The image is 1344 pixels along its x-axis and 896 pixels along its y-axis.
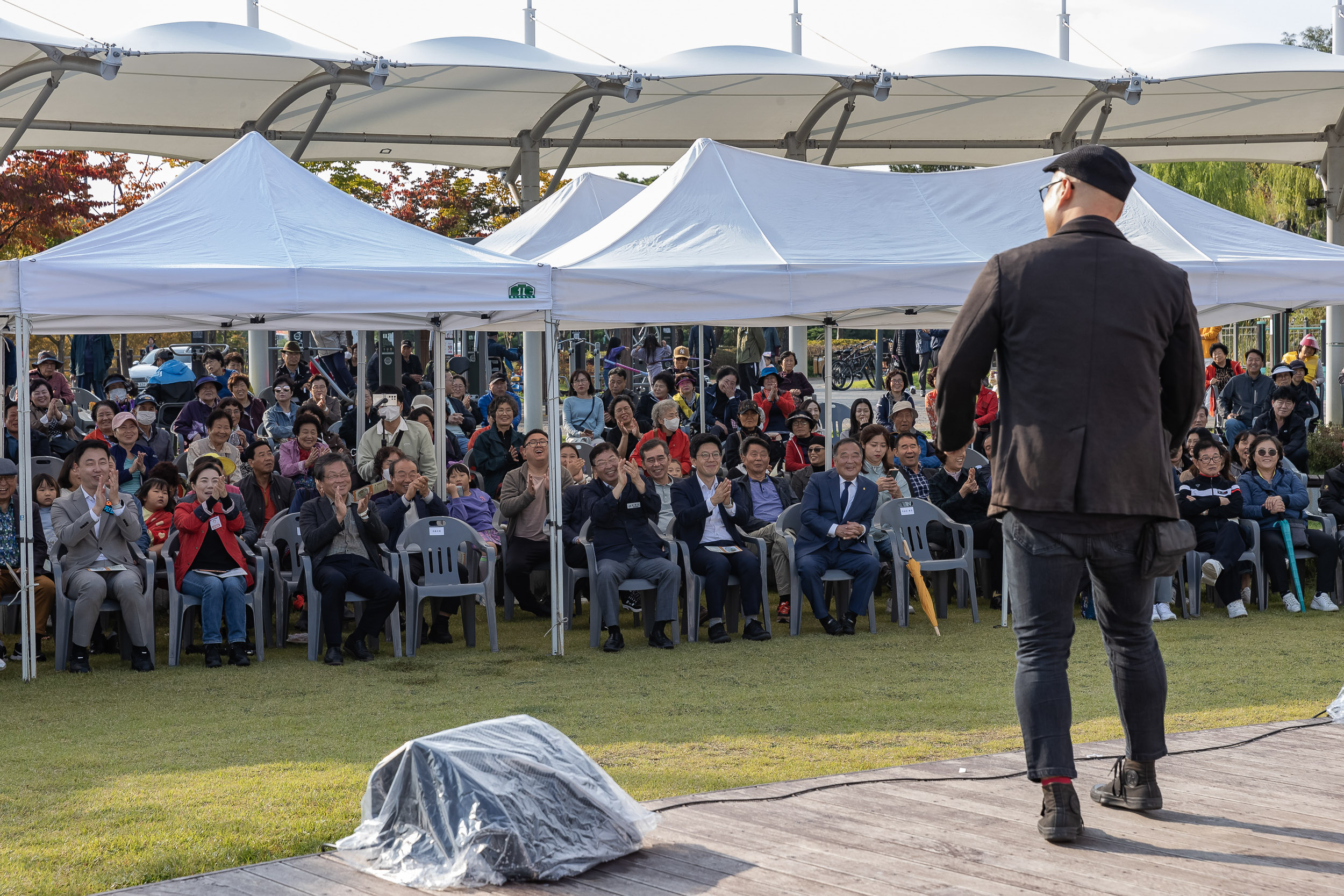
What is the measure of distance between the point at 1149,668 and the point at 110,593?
20.3ft

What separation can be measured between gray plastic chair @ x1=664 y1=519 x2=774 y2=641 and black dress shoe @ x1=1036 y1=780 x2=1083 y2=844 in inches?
201

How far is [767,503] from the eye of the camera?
384 inches

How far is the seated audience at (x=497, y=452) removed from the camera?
36.3ft

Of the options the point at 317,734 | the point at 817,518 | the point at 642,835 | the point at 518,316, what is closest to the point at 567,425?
the point at 518,316

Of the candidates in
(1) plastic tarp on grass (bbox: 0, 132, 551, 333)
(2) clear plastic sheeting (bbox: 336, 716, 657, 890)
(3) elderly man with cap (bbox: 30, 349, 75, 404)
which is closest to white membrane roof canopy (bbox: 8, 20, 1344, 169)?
(3) elderly man with cap (bbox: 30, 349, 75, 404)

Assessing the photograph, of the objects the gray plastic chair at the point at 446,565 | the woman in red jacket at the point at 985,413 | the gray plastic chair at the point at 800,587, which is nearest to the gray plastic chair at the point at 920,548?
the gray plastic chair at the point at 800,587

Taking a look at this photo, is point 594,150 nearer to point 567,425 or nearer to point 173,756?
point 567,425

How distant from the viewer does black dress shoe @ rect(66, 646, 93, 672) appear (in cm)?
776

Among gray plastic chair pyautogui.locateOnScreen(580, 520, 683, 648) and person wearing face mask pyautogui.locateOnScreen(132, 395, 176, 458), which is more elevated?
person wearing face mask pyautogui.locateOnScreen(132, 395, 176, 458)

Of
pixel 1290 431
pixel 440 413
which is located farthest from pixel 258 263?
pixel 1290 431

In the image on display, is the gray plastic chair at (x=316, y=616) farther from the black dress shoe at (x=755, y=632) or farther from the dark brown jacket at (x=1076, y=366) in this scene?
the dark brown jacket at (x=1076, y=366)

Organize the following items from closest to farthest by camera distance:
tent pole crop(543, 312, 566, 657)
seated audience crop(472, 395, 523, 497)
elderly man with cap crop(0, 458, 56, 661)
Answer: elderly man with cap crop(0, 458, 56, 661) < tent pole crop(543, 312, 566, 657) < seated audience crop(472, 395, 523, 497)

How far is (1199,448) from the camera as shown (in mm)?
9609

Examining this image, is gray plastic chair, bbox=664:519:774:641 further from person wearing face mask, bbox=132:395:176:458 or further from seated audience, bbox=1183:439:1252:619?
person wearing face mask, bbox=132:395:176:458
